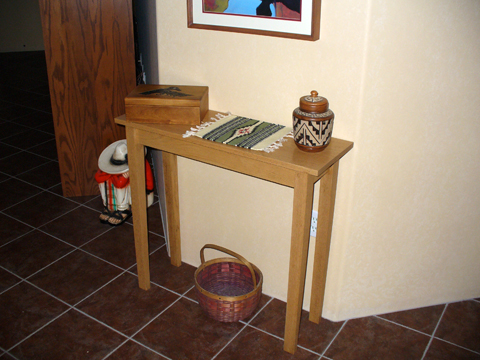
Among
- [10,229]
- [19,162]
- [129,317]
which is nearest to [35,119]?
[19,162]

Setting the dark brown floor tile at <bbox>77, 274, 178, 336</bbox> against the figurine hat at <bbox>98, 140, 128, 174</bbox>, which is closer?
the dark brown floor tile at <bbox>77, 274, 178, 336</bbox>

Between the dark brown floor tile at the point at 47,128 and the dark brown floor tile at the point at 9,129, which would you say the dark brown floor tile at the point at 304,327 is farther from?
the dark brown floor tile at the point at 9,129

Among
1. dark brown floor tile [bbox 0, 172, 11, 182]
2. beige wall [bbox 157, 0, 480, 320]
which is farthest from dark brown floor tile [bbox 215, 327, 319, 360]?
dark brown floor tile [bbox 0, 172, 11, 182]

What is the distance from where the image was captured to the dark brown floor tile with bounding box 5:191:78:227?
9.84 feet

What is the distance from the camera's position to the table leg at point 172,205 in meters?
2.32

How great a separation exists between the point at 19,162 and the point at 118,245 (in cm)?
151

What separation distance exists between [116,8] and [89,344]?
1.97 meters

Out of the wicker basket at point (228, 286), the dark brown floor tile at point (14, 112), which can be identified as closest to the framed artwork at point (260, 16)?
the wicker basket at point (228, 286)

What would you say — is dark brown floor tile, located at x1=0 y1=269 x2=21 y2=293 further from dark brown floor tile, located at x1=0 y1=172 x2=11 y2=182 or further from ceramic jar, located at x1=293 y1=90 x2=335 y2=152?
ceramic jar, located at x1=293 y1=90 x2=335 y2=152

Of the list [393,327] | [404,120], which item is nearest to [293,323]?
[393,327]

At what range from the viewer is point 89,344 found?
204 centimetres

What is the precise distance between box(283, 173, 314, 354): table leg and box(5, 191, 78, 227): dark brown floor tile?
180cm

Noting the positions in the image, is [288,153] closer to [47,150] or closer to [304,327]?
[304,327]

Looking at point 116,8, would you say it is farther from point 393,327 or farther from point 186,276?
point 393,327
